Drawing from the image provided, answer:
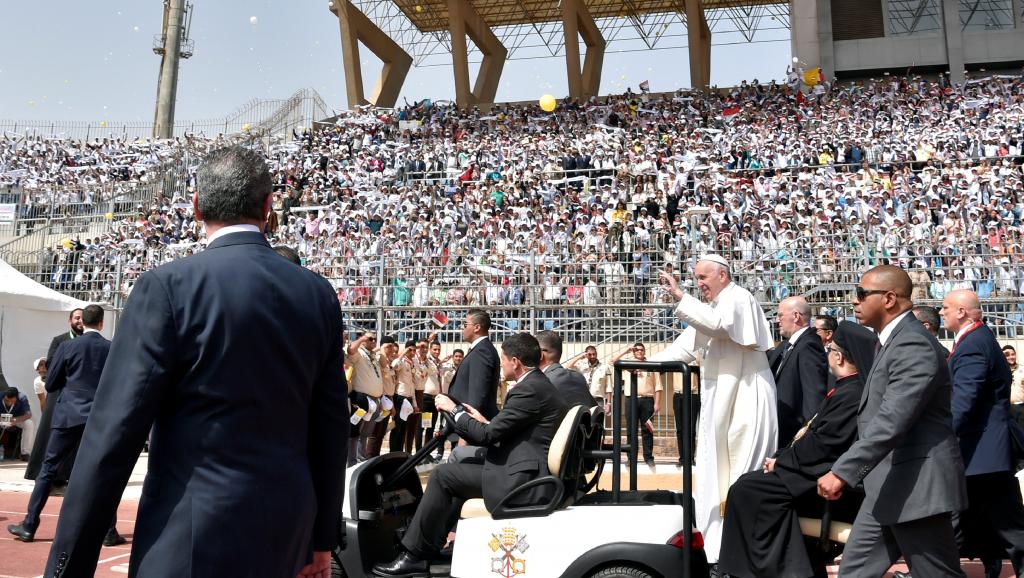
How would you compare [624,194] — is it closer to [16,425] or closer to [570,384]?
[16,425]

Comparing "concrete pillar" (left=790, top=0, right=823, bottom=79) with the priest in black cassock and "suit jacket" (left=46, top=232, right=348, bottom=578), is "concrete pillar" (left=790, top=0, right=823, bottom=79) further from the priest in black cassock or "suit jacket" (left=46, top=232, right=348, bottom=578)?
"suit jacket" (left=46, top=232, right=348, bottom=578)

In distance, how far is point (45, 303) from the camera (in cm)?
1255

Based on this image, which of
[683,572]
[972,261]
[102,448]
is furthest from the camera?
[972,261]

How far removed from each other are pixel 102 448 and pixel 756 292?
13.2 meters

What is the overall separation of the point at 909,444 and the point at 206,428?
3.10m

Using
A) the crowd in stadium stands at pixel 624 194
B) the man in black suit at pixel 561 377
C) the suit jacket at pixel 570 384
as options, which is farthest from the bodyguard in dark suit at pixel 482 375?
the crowd in stadium stands at pixel 624 194

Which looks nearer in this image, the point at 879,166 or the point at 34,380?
the point at 34,380

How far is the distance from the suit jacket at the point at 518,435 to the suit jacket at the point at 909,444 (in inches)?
65.1

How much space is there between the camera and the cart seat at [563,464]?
4.62 meters

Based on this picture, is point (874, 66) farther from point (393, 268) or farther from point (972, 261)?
point (393, 268)

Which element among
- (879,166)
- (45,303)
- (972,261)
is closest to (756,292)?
(972,261)

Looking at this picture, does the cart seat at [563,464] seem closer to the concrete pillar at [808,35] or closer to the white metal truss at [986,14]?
the concrete pillar at [808,35]

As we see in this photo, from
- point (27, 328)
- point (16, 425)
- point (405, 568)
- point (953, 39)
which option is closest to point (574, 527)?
point (405, 568)

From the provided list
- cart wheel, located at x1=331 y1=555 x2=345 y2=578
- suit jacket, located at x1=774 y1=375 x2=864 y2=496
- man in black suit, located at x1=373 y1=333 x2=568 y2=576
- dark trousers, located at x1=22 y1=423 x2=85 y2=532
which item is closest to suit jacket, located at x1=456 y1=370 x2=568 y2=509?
man in black suit, located at x1=373 y1=333 x2=568 y2=576
